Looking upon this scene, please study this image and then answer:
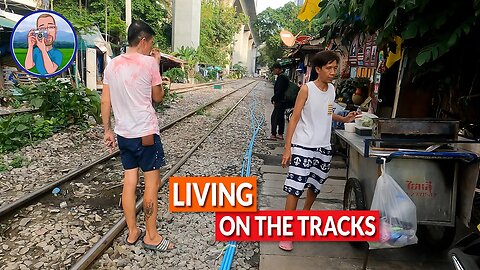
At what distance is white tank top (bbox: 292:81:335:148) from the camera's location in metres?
3.42

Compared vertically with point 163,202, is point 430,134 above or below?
above

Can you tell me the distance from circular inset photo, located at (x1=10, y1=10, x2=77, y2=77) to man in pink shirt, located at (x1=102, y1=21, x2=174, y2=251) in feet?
14.4

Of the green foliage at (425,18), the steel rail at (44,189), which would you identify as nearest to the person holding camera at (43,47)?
the steel rail at (44,189)

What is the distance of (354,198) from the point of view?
3.54 meters

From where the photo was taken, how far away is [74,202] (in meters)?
4.79

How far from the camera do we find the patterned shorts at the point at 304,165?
3445 mm

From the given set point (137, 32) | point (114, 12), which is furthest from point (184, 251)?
point (114, 12)

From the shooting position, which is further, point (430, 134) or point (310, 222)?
point (430, 134)

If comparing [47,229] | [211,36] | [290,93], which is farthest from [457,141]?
[211,36]

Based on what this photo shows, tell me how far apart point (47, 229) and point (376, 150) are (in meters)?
3.27

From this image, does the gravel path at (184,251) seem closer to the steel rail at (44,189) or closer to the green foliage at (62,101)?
the steel rail at (44,189)

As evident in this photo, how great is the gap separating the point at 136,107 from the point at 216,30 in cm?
5651

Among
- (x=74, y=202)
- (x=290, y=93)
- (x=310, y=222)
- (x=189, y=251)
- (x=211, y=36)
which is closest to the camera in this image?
(x=310, y=222)

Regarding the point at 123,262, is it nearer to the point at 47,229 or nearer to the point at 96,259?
the point at 96,259
